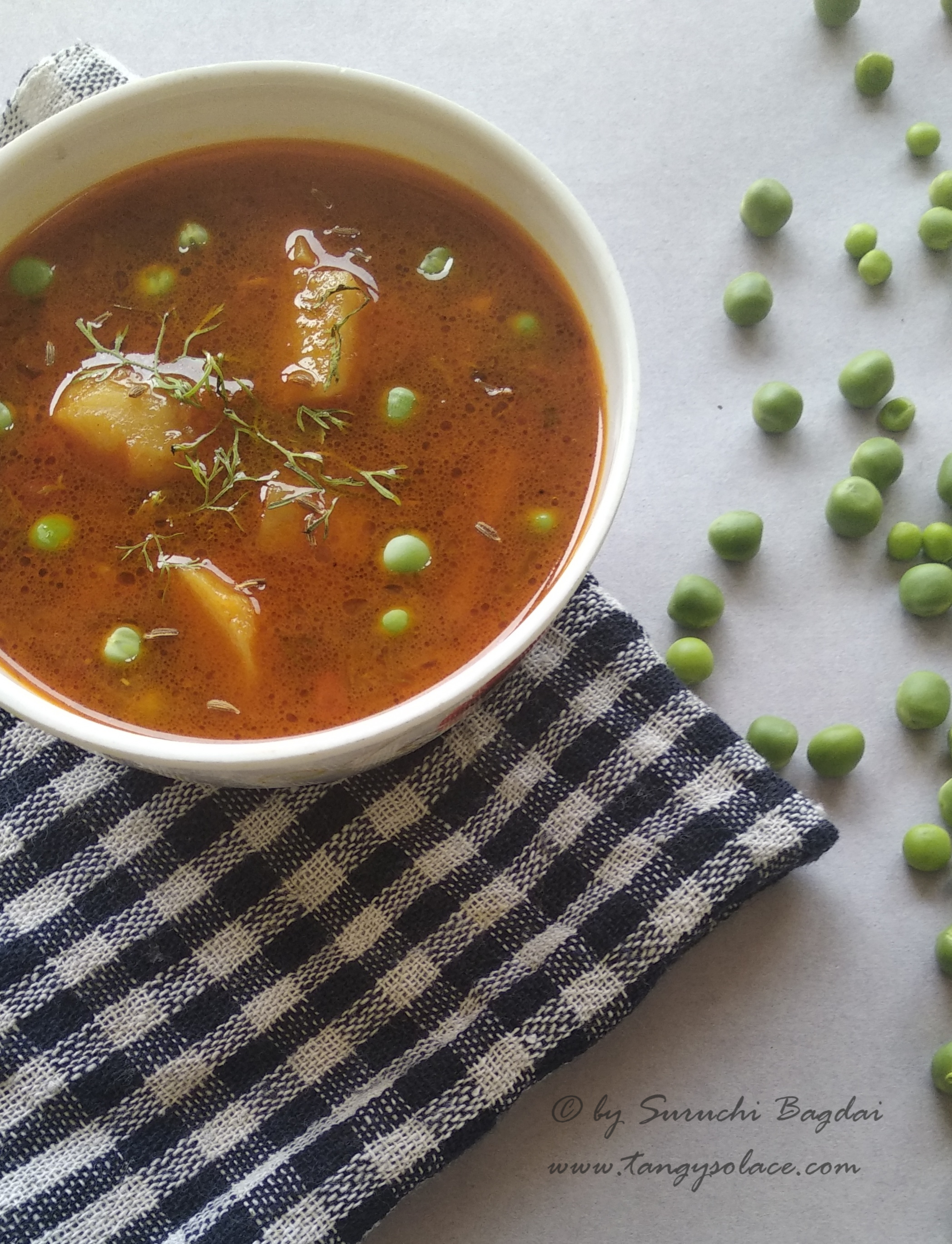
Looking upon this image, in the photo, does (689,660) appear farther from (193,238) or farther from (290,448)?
(193,238)

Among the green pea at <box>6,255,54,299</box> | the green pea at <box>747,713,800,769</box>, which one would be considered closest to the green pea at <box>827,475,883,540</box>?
the green pea at <box>747,713,800,769</box>

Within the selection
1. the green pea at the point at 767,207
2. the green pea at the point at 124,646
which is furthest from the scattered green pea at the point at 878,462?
the green pea at the point at 124,646

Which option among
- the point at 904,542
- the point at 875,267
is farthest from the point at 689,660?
the point at 875,267

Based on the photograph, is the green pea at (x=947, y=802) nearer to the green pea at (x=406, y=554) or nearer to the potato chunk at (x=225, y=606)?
the green pea at (x=406, y=554)

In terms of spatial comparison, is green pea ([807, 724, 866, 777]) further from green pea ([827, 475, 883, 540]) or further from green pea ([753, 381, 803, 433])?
green pea ([753, 381, 803, 433])

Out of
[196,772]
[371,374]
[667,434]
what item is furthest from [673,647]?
[196,772]

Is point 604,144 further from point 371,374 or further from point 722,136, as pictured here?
point 371,374
